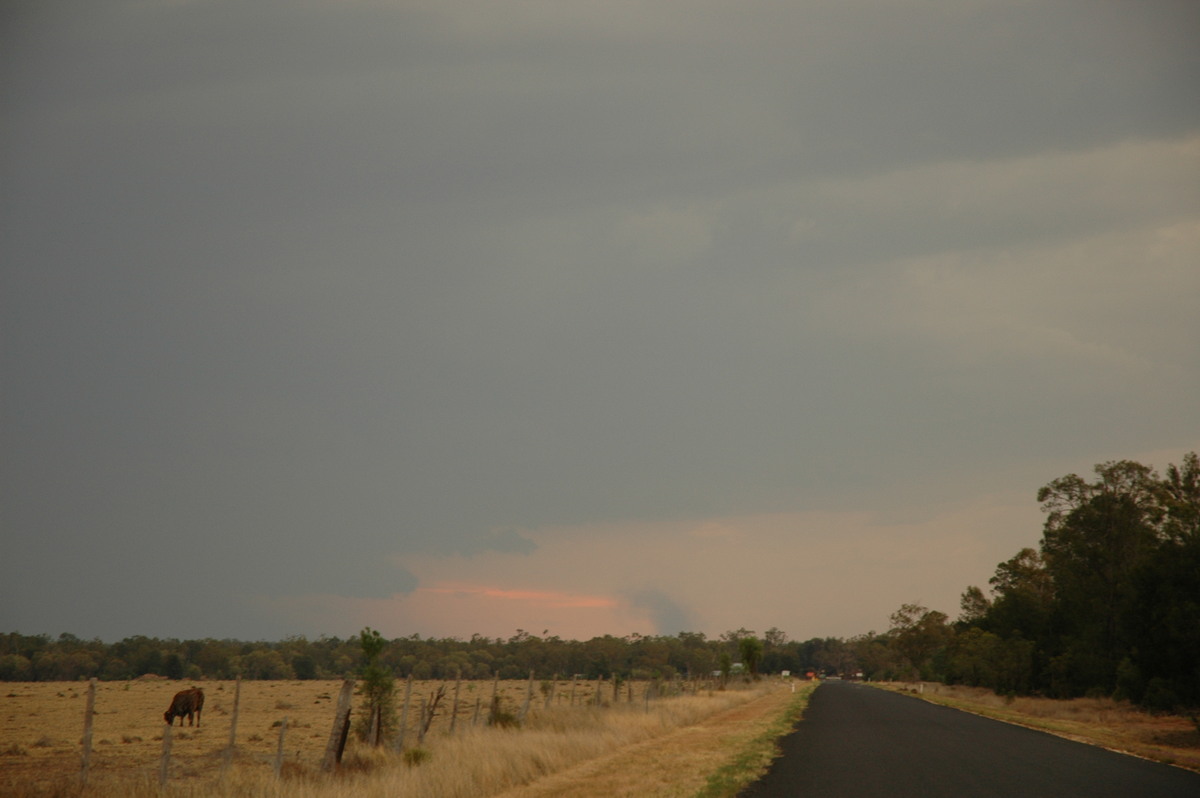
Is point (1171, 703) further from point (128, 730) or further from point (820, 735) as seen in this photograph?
point (128, 730)

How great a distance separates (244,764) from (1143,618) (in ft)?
125

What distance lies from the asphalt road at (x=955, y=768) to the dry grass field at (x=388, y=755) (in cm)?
202

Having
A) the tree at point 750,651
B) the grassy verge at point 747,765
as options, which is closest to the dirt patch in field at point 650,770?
the grassy verge at point 747,765

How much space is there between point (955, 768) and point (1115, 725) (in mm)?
23883

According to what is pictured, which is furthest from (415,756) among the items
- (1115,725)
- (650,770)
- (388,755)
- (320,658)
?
(320,658)

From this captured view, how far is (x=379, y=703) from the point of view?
73.4 feet

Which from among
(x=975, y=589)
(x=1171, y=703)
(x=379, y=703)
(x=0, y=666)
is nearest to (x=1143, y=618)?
(x=1171, y=703)

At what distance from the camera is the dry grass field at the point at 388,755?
15273mm

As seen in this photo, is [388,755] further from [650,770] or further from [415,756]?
[650,770]

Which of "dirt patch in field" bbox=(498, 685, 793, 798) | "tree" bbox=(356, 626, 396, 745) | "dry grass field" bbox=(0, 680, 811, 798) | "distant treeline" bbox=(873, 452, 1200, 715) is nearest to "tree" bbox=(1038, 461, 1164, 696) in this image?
"distant treeline" bbox=(873, 452, 1200, 715)

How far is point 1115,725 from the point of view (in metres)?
36.9

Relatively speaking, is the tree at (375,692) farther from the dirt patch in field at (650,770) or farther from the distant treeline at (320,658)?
the distant treeline at (320,658)

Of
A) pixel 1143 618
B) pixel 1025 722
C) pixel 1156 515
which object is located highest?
pixel 1156 515

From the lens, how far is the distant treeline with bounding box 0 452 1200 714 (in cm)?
3934
